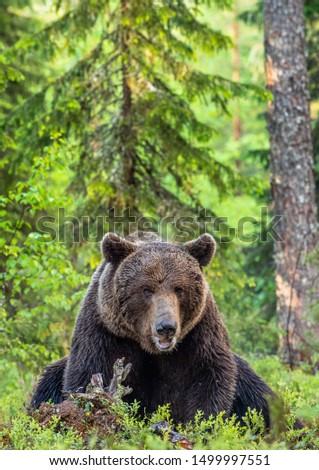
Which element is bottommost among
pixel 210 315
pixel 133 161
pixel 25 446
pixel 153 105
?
pixel 25 446

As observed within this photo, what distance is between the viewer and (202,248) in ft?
21.7

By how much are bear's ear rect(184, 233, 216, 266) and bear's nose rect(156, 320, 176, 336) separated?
0.95 m

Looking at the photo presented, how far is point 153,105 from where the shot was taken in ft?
37.8

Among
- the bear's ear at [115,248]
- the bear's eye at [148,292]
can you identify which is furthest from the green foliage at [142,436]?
the bear's ear at [115,248]

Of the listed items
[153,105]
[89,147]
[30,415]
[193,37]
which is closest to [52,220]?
[89,147]

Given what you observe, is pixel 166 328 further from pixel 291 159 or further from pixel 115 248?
pixel 291 159

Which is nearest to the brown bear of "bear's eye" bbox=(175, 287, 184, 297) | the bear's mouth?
"bear's eye" bbox=(175, 287, 184, 297)

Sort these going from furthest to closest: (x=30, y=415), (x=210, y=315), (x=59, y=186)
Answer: (x=59, y=186) → (x=210, y=315) → (x=30, y=415)

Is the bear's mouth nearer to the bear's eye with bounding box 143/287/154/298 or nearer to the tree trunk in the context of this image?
the bear's eye with bounding box 143/287/154/298

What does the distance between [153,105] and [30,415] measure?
675 cm

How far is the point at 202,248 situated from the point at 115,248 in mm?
755

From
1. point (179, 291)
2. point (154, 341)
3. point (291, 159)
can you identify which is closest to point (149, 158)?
point (291, 159)

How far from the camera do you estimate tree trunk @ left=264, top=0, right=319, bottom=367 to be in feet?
41.7

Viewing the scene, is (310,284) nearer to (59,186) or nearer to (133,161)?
(133,161)
